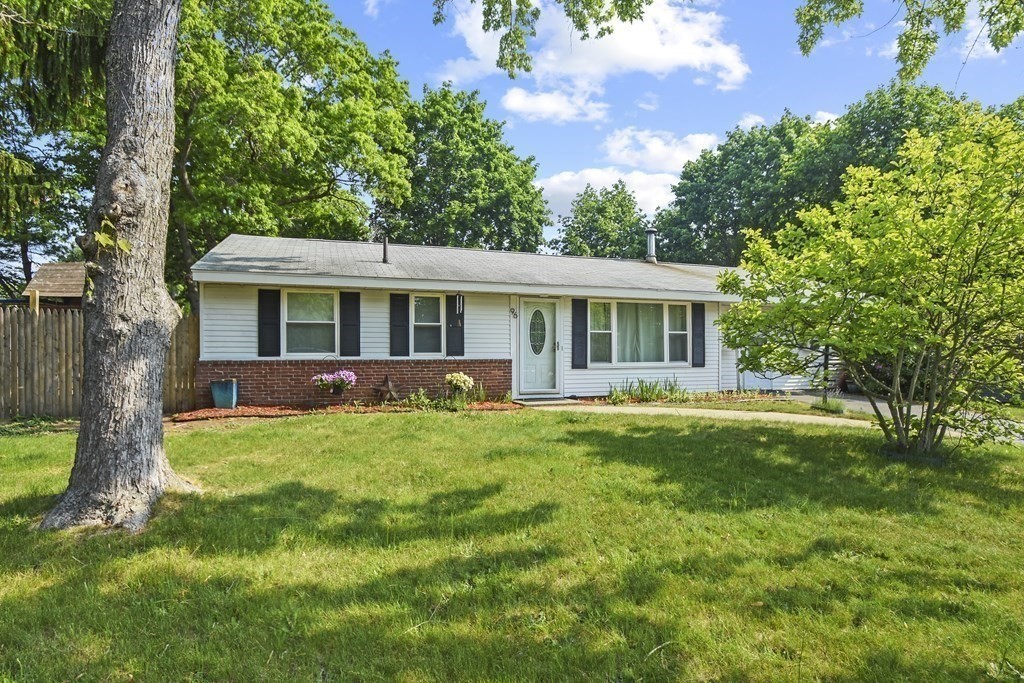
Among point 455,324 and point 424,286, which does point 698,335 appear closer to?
point 455,324

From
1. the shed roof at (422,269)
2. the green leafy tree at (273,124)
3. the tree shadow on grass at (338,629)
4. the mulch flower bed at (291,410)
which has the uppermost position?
the green leafy tree at (273,124)

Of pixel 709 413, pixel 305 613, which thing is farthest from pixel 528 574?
pixel 709 413

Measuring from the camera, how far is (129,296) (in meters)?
4.26

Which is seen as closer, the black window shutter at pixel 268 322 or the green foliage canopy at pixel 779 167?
the black window shutter at pixel 268 322

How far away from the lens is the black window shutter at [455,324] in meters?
11.5

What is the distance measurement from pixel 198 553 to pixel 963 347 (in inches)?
298

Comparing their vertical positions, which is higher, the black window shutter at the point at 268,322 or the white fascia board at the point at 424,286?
the white fascia board at the point at 424,286

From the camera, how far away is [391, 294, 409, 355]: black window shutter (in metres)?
11.1

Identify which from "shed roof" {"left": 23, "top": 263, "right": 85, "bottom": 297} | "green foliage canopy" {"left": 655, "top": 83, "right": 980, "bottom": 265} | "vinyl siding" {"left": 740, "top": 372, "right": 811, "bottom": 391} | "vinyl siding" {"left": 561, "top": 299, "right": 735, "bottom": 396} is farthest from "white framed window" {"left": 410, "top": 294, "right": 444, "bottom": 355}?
"shed roof" {"left": 23, "top": 263, "right": 85, "bottom": 297}

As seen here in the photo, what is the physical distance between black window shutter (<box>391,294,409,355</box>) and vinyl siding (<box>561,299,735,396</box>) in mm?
3542

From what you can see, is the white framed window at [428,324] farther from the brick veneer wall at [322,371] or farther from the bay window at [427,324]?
the brick veneer wall at [322,371]

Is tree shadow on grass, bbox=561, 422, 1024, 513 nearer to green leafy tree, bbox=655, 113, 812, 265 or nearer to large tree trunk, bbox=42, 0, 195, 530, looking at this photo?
large tree trunk, bbox=42, 0, 195, 530

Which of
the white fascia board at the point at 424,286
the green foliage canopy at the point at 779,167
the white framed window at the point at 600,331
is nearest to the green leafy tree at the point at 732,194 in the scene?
the green foliage canopy at the point at 779,167

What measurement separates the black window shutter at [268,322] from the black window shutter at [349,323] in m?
1.13
